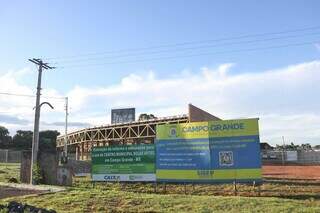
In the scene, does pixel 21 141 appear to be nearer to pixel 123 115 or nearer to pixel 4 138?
pixel 4 138

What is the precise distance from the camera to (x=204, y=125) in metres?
19.7

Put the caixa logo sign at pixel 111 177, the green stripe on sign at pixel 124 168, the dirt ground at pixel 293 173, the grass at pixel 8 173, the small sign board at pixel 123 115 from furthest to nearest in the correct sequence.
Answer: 1. the small sign board at pixel 123 115
2. the dirt ground at pixel 293 173
3. the grass at pixel 8 173
4. the caixa logo sign at pixel 111 177
5. the green stripe on sign at pixel 124 168

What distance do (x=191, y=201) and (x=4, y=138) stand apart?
379 ft

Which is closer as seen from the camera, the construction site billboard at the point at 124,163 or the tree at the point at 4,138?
the construction site billboard at the point at 124,163

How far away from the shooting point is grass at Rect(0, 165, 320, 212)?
14.6 m

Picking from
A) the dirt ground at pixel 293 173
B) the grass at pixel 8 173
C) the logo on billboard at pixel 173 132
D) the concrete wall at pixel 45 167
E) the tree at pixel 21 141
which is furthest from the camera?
the tree at pixel 21 141

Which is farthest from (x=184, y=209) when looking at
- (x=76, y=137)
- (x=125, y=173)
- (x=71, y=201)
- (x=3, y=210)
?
(x=76, y=137)

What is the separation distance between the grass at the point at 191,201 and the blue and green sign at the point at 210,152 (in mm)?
696

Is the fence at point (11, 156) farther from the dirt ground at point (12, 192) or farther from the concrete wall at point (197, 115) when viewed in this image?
the dirt ground at point (12, 192)

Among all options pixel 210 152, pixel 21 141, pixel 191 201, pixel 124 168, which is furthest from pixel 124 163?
pixel 21 141

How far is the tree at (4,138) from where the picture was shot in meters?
120

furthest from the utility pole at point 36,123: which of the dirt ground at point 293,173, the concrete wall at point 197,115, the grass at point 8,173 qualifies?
the concrete wall at point 197,115

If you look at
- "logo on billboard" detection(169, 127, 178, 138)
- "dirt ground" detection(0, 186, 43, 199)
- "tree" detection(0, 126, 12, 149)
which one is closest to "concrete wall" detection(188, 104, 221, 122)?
"logo on billboard" detection(169, 127, 178, 138)

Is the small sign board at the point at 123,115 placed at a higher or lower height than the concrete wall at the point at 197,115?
higher
